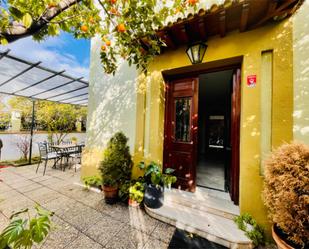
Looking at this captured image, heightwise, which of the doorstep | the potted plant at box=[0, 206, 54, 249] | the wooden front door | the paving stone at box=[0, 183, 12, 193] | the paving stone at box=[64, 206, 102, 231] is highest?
the wooden front door

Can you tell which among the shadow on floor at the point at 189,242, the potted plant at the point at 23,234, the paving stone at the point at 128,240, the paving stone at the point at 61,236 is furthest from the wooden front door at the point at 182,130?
the potted plant at the point at 23,234

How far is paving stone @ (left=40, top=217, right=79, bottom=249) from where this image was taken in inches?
82.4

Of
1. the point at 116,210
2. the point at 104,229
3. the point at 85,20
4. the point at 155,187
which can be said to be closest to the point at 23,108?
the point at 85,20

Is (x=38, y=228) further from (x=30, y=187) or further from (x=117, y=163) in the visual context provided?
(x=30, y=187)

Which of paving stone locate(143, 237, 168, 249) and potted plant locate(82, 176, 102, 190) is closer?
paving stone locate(143, 237, 168, 249)

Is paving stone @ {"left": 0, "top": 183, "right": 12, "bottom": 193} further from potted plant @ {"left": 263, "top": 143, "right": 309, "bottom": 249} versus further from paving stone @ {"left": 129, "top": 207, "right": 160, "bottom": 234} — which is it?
potted plant @ {"left": 263, "top": 143, "right": 309, "bottom": 249}

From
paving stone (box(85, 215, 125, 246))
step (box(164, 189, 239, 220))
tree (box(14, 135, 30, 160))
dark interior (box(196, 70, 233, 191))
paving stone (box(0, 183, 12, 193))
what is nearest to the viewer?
paving stone (box(85, 215, 125, 246))

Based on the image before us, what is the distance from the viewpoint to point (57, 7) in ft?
4.57

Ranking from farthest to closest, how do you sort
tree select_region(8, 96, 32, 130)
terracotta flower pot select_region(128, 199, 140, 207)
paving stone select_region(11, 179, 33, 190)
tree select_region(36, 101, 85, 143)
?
1. tree select_region(8, 96, 32, 130)
2. tree select_region(36, 101, 85, 143)
3. paving stone select_region(11, 179, 33, 190)
4. terracotta flower pot select_region(128, 199, 140, 207)

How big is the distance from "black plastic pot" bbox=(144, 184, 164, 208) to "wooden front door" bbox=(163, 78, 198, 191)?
0.65 metres

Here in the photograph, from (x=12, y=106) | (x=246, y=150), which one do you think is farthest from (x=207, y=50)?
(x=12, y=106)

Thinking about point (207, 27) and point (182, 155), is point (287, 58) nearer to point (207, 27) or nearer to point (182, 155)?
point (207, 27)

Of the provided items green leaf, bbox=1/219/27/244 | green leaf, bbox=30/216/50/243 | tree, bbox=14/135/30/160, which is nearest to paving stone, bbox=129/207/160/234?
green leaf, bbox=30/216/50/243

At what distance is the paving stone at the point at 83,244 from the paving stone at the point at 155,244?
669 millimetres
